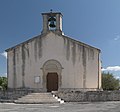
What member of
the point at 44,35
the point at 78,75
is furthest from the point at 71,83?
the point at 44,35

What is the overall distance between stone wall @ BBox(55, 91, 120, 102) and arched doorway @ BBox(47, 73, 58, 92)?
176 inches

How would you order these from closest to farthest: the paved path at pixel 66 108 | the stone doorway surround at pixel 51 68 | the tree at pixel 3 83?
1. the paved path at pixel 66 108
2. the stone doorway surround at pixel 51 68
3. the tree at pixel 3 83

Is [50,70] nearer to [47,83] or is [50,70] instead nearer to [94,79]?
[47,83]

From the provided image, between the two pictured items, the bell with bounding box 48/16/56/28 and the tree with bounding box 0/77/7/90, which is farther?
the tree with bounding box 0/77/7/90

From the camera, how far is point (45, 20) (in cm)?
3250

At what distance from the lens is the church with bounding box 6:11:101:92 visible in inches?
1235

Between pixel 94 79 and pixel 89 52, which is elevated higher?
pixel 89 52

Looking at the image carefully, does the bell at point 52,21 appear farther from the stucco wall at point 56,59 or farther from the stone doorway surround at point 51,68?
the stone doorway surround at point 51,68

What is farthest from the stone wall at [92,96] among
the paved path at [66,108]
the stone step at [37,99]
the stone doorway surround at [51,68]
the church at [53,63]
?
the paved path at [66,108]

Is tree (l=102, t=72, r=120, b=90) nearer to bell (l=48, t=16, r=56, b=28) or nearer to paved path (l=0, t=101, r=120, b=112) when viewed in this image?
bell (l=48, t=16, r=56, b=28)

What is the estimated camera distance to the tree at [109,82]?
159ft

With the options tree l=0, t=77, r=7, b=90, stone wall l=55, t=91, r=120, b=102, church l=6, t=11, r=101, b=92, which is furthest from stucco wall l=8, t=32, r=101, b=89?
tree l=0, t=77, r=7, b=90

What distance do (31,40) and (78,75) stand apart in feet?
20.8

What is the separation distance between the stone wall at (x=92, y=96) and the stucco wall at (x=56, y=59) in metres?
3.33
